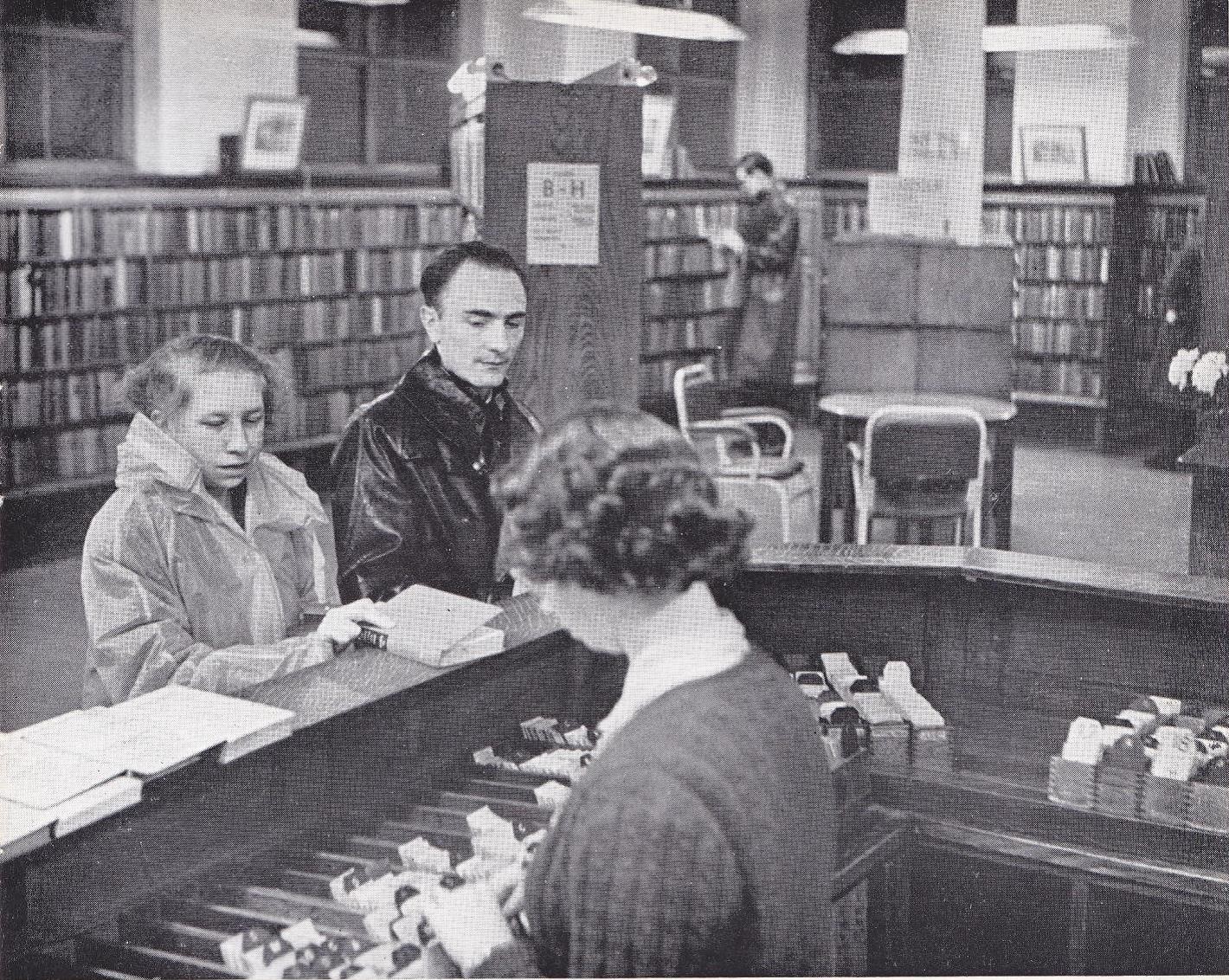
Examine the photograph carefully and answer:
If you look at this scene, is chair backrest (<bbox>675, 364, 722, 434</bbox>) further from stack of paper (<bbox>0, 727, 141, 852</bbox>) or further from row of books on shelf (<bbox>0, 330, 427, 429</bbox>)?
stack of paper (<bbox>0, 727, 141, 852</bbox>)

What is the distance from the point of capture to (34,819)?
1894 mm

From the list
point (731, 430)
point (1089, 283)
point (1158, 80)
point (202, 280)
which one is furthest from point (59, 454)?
point (1158, 80)

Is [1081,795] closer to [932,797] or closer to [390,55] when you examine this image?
[932,797]

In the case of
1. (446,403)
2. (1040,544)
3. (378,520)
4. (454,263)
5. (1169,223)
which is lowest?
(1040,544)

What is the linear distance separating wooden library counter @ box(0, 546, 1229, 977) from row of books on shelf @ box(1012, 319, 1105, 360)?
8585 millimetres

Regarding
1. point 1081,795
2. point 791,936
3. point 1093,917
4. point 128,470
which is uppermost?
point 128,470

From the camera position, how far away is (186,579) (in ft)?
9.00

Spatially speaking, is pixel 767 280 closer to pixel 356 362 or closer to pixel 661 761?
pixel 356 362

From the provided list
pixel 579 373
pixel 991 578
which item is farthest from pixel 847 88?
pixel 991 578

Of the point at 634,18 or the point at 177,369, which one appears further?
the point at 634,18

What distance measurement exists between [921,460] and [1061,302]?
6048mm

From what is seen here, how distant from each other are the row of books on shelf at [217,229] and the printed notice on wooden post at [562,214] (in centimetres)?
413

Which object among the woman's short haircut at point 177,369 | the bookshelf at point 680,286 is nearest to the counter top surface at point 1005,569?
the woman's short haircut at point 177,369

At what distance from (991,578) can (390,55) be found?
820 cm
